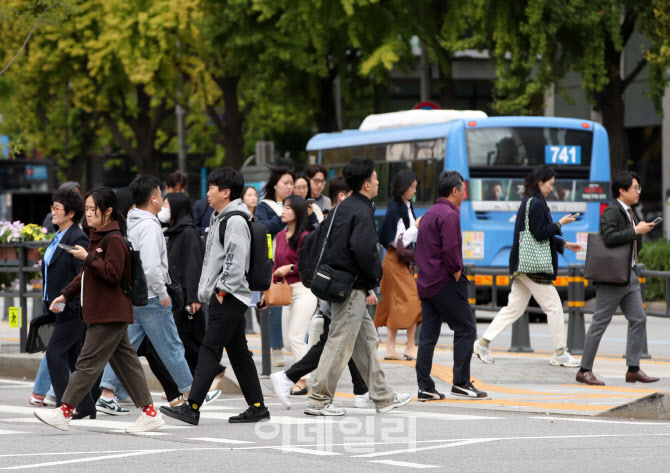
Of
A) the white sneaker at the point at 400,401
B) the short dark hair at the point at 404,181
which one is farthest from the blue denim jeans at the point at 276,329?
the white sneaker at the point at 400,401

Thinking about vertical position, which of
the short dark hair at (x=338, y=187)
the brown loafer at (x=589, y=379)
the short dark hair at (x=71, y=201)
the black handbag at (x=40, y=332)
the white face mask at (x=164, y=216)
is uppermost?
the short dark hair at (x=338, y=187)

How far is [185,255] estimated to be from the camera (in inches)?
400

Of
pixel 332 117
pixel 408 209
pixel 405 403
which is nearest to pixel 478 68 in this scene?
pixel 332 117

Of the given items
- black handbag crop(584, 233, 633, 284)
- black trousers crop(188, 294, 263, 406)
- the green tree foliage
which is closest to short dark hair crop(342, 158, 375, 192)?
black trousers crop(188, 294, 263, 406)

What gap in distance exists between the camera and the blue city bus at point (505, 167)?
20375 millimetres

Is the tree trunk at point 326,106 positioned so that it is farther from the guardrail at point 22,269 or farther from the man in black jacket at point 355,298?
the man in black jacket at point 355,298

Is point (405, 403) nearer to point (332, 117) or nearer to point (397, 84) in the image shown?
point (332, 117)

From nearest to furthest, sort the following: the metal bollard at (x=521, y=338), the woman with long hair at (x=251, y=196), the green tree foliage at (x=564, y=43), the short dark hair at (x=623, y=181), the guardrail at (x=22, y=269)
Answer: the short dark hair at (x=623, y=181) < the woman with long hair at (x=251, y=196) < the guardrail at (x=22, y=269) < the metal bollard at (x=521, y=338) < the green tree foliage at (x=564, y=43)

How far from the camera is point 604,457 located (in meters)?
7.32

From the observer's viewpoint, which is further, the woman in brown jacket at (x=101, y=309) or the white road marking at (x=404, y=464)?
the woman in brown jacket at (x=101, y=309)

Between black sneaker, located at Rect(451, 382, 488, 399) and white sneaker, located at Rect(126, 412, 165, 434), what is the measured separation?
2.59 meters

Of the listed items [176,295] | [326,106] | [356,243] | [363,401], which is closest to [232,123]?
[326,106]

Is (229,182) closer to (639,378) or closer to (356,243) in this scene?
(356,243)

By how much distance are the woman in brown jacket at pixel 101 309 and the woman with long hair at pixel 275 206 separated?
10.6ft
